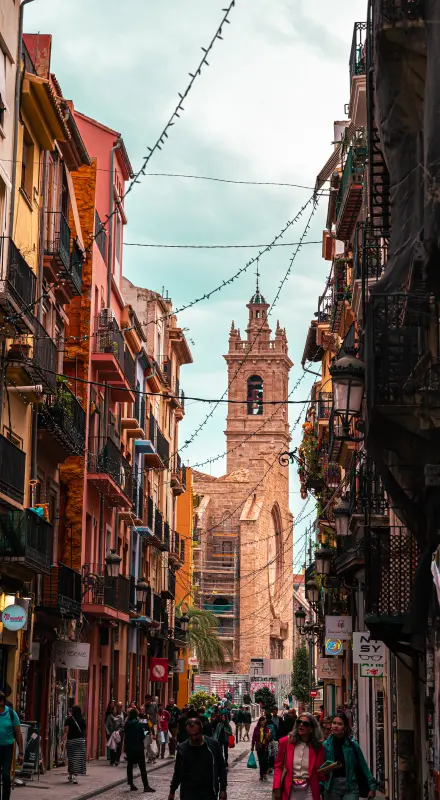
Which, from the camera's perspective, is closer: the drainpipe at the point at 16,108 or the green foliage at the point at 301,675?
the drainpipe at the point at 16,108

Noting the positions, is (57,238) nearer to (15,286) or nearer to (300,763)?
(15,286)

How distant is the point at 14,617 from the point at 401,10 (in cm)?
1007

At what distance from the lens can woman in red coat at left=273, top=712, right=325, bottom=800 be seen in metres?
11.5

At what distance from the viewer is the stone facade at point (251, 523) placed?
10138 centimetres

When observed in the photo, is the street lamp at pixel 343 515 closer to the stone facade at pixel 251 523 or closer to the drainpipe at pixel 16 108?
the drainpipe at pixel 16 108

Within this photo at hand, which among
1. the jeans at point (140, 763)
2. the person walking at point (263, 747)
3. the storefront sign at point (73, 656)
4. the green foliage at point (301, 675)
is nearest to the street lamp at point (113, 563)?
the storefront sign at point (73, 656)

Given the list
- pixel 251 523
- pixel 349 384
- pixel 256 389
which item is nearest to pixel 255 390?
pixel 256 389

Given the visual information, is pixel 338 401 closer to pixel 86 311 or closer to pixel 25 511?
pixel 25 511

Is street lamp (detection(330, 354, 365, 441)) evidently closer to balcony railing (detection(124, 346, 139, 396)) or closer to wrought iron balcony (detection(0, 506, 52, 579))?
wrought iron balcony (detection(0, 506, 52, 579))

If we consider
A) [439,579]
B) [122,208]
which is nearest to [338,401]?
[439,579]

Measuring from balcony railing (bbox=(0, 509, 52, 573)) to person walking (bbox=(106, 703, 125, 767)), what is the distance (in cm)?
967

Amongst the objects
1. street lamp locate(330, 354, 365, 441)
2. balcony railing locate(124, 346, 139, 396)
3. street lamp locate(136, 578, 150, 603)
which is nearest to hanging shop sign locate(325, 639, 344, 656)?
street lamp locate(136, 578, 150, 603)

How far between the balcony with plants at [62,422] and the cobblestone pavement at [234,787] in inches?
260

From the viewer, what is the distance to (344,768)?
12297mm
